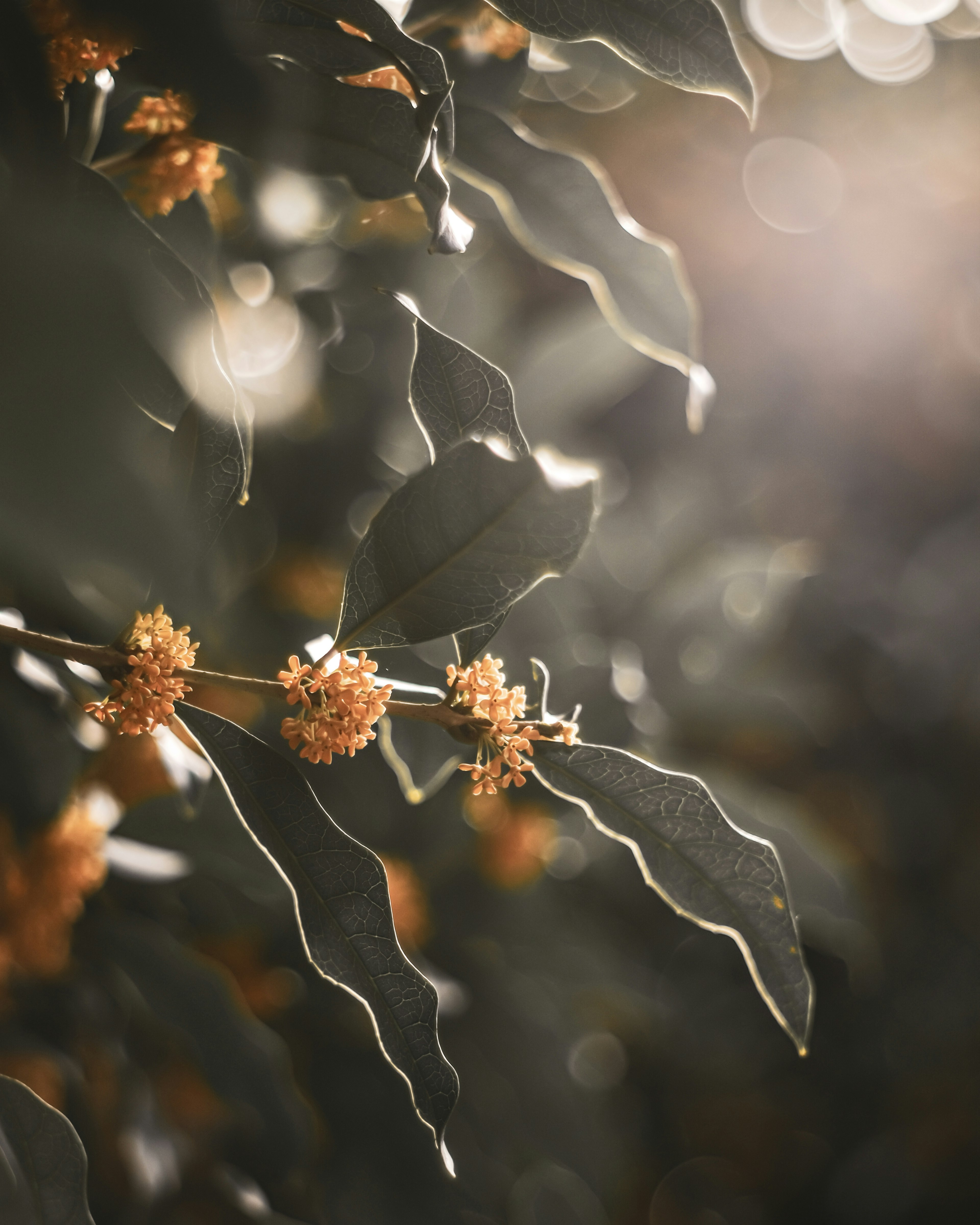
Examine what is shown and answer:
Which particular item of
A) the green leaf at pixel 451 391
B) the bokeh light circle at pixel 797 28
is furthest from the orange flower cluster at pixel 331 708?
the bokeh light circle at pixel 797 28

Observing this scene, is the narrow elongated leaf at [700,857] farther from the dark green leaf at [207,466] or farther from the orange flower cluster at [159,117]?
the orange flower cluster at [159,117]

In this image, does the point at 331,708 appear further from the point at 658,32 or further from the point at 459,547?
the point at 658,32

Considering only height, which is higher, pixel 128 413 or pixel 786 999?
pixel 128 413

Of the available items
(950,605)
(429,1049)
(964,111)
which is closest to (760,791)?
(429,1049)

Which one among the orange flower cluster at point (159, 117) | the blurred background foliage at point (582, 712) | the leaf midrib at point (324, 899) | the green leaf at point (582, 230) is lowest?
the blurred background foliage at point (582, 712)

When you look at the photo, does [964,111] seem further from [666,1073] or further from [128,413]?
[128,413]

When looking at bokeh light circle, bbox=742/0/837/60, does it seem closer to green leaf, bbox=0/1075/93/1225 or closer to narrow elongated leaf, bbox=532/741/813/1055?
narrow elongated leaf, bbox=532/741/813/1055

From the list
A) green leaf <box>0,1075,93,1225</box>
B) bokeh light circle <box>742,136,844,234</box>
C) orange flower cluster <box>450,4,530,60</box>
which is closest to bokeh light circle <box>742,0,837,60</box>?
bokeh light circle <box>742,136,844,234</box>
